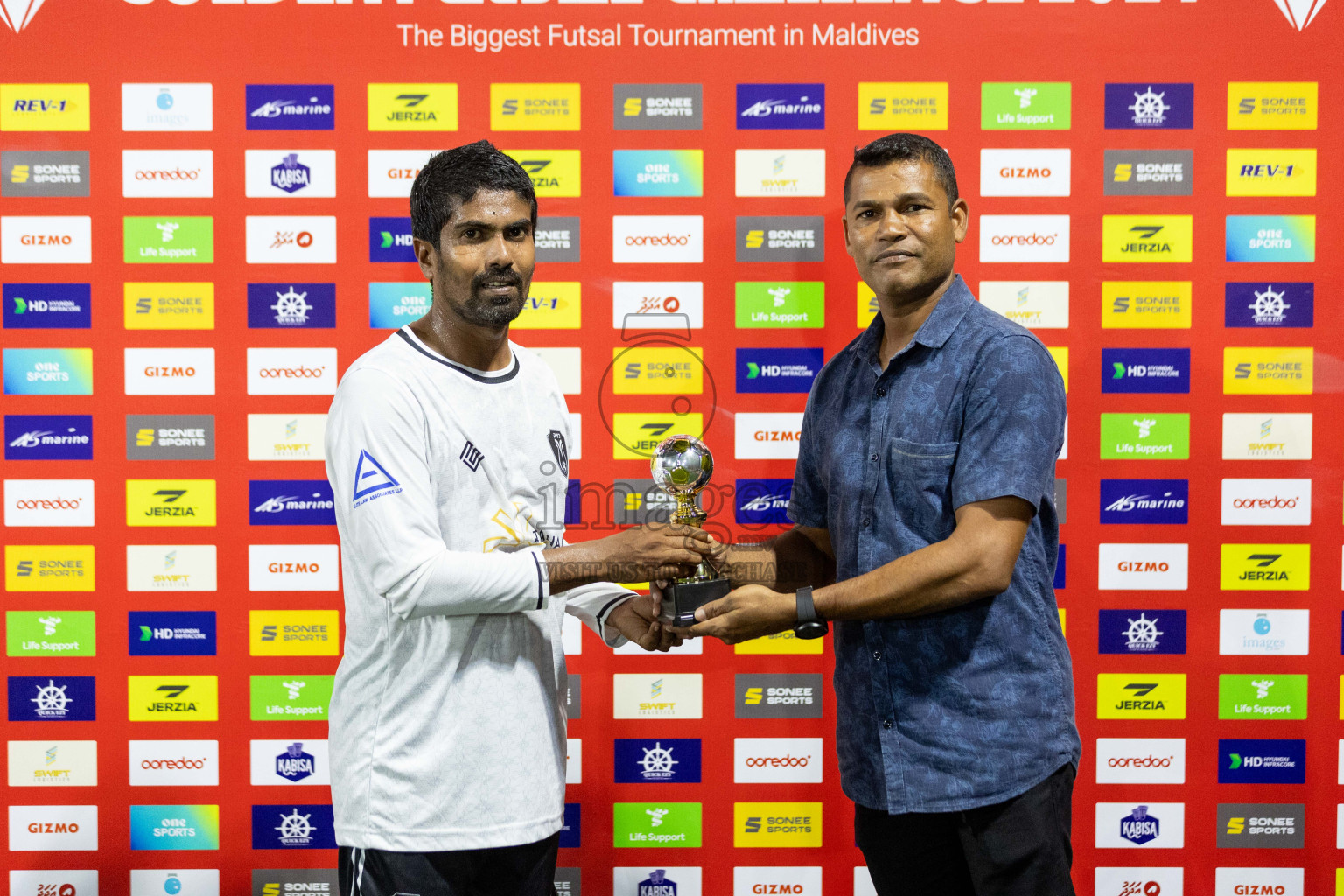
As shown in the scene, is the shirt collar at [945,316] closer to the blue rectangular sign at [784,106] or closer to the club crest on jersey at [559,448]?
the club crest on jersey at [559,448]

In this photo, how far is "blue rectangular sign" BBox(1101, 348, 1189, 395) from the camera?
8.71ft

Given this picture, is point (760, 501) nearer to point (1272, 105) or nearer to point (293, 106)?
point (293, 106)

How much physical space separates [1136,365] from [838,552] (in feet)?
4.63

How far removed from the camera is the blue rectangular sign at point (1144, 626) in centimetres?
270

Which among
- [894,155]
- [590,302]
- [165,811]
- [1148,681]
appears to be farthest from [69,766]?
[1148,681]

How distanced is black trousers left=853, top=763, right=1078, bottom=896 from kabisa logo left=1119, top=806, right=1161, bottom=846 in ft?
3.75

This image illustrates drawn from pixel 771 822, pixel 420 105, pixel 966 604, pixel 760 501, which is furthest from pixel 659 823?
pixel 420 105

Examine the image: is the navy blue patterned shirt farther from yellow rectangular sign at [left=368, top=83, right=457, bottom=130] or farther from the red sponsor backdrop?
yellow rectangular sign at [left=368, top=83, right=457, bottom=130]

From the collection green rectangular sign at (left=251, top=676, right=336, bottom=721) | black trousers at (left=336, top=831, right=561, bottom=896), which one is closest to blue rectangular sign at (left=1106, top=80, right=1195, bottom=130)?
black trousers at (left=336, top=831, right=561, bottom=896)

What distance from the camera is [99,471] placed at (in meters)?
2.68

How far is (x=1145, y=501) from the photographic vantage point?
268 cm

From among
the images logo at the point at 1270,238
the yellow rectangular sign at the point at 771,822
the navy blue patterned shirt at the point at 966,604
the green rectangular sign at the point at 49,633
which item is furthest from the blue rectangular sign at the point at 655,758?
the images logo at the point at 1270,238

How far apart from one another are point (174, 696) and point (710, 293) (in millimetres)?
2221

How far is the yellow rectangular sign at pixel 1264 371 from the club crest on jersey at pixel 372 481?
102 inches
